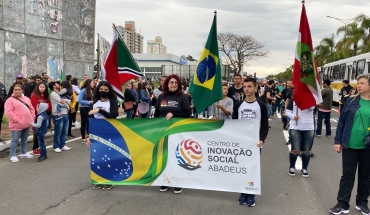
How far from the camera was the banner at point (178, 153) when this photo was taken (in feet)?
14.6

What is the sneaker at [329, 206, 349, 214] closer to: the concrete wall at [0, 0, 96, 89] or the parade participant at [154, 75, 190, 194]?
the parade participant at [154, 75, 190, 194]

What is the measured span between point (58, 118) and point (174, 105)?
13.0 feet

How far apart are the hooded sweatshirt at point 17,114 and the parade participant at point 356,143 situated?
5.94 metres

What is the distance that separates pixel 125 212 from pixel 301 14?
3.91 m

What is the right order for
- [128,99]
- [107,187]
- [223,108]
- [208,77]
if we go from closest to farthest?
[208,77] < [107,187] < [223,108] < [128,99]

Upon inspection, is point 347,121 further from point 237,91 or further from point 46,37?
point 46,37

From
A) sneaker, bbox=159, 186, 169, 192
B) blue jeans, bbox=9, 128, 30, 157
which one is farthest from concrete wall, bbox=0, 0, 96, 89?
sneaker, bbox=159, 186, 169, 192

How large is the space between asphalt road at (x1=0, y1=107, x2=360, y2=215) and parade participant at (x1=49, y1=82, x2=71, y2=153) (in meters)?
Result: 1.20

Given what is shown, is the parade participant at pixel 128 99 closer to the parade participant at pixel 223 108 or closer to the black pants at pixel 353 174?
the parade participant at pixel 223 108

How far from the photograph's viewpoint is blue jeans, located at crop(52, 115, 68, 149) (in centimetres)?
779

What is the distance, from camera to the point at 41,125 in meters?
7.12

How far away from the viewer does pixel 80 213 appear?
4.19 m

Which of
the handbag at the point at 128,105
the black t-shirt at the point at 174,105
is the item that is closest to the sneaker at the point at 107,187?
the black t-shirt at the point at 174,105

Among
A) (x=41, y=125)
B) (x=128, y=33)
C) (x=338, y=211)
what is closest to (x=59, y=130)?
(x=41, y=125)
